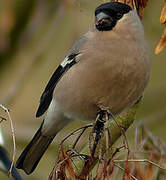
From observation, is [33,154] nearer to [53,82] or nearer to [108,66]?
[53,82]

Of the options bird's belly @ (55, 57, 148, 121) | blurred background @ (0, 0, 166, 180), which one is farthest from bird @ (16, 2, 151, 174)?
blurred background @ (0, 0, 166, 180)

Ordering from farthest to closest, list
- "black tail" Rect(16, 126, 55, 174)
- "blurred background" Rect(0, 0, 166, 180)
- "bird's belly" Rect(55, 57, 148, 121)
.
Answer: "blurred background" Rect(0, 0, 166, 180), "black tail" Rect(16, 126, 55, 174), "bird's belly" Rect(55, 57, 148, 121)

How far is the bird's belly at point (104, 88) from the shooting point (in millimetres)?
2445

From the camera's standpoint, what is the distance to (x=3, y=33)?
177 inches

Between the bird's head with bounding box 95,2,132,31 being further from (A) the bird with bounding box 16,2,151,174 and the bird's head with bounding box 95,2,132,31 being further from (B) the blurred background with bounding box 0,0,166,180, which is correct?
(B) the blurred background with bounding box 0,0,166,180

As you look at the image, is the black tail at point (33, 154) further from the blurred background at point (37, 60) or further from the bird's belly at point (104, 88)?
the bird's belly at point (104, 88)

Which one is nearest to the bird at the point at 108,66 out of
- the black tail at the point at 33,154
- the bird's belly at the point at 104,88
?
the bird's belly at the point at 104,88

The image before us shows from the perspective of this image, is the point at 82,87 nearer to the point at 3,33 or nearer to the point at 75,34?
the point at 75,34

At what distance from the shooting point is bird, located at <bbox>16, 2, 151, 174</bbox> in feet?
8.04

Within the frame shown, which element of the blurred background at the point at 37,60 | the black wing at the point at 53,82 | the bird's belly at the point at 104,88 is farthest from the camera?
the blurred background at the point at 37,60

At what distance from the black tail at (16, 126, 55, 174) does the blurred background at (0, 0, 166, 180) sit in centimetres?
44

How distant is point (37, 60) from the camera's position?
12.5 ft

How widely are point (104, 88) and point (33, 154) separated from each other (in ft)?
2.70

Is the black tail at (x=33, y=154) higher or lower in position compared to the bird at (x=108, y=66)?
lower
